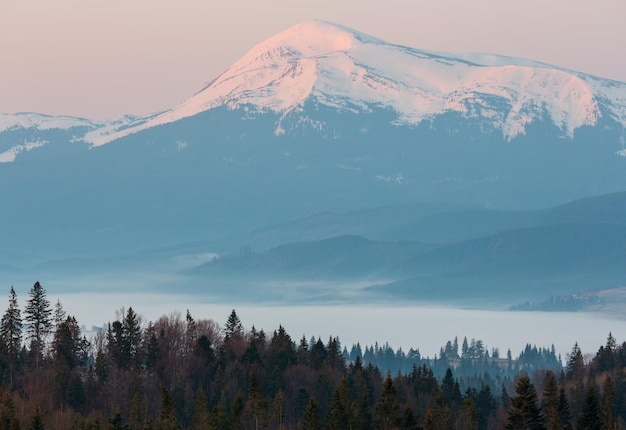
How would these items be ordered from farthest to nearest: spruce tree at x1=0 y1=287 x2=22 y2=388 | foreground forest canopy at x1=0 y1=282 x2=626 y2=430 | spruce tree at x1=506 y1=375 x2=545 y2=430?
spruce tree at x1=0 y1=287 x2=22 y2=388
foreground forest canopy at x1=0 y1=282 x2=626 y2=430
spruce tree at x1=506 y1=375 x2=545 y2=430

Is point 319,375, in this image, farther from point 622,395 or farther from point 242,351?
point 622,395

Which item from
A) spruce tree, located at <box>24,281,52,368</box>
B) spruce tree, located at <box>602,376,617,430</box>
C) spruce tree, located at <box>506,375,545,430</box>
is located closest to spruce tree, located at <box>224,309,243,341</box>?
spruce tree, located at <box>24,281,52,368</box>

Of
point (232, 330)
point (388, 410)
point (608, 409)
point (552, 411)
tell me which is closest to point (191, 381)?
point (232, 330)

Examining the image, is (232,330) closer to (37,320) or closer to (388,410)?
(37,320)

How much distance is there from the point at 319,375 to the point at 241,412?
1836 centimetres

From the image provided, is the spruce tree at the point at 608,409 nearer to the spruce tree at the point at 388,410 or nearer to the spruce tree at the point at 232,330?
the spruce tree at the point at 388,410

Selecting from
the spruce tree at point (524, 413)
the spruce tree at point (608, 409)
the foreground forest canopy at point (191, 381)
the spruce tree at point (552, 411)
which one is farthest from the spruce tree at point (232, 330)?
the spruce tree at point (524, 413)

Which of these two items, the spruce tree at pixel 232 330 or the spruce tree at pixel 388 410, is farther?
the spruce tree at pixel 232 330

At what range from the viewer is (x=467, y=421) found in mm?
119438

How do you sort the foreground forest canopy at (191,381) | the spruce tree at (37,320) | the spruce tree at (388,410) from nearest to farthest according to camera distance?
the spruce tree at (388,410)
the foreground forest canopy at (191,381)
the spruce tree at (37,320)

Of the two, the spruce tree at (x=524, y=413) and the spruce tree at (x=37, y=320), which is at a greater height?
the spruce tree at (x=37, y=320)

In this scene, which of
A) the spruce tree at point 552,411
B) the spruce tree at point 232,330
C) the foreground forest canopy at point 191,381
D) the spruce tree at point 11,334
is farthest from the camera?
the spruce tree at point 232,330

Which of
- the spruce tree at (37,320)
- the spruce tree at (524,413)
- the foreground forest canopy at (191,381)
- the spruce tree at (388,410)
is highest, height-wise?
the spruce tree at (37,320)

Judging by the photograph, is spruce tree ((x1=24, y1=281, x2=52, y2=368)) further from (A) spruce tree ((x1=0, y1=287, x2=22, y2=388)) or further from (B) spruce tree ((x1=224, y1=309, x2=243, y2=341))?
(B) spruce tree ((x1=224, y1=309, x2=243, y2=341))
